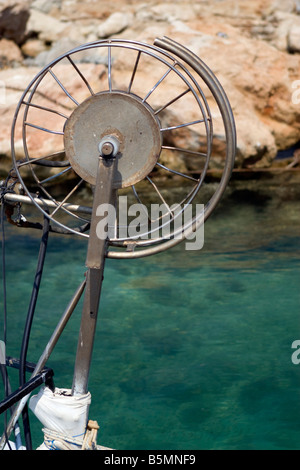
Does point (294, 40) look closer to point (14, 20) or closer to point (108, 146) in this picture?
point (14, 20)

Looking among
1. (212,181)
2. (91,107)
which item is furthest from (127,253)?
(212,181)

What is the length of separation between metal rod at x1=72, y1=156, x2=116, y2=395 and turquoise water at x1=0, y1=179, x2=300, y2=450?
195 cm

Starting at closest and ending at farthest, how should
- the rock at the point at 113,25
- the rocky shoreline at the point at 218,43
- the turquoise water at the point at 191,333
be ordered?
the turquoise water at the point at 191,333 → the rocky shoreline at the point at 218,43 → the rock at the point at 113,25

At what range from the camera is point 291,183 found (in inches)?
415

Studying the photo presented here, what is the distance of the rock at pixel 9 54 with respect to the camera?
1239 cm

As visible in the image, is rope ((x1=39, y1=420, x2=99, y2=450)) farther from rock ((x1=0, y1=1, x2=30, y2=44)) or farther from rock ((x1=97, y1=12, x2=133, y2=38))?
rock ((x1=0, y1=1, x2=30, y2=44))

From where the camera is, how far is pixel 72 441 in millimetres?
3045

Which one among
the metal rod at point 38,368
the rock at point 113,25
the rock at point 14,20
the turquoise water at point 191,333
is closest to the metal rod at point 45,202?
the metal rod at point 38,368

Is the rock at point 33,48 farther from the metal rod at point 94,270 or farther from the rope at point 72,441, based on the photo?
the rope at point 72,441

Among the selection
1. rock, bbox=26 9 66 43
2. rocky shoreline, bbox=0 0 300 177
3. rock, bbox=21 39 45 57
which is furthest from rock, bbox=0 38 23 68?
rock, bbox=26 9 66 43

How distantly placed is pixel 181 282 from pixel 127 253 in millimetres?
4733

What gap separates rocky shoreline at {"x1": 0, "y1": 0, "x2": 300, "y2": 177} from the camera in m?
10.8

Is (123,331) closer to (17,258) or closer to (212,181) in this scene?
(17,258)

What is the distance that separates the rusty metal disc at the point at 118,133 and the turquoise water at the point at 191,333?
8.55 ft
